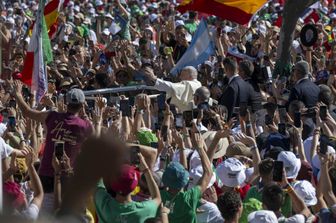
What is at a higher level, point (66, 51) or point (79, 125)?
point (79, 125)

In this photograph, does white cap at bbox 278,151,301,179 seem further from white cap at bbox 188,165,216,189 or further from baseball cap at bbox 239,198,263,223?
baseball cap at bbox 239,198,263,223

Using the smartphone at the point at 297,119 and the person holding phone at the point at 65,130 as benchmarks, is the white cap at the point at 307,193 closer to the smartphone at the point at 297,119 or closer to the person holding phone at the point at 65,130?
the person holding phone at the point at 65,130

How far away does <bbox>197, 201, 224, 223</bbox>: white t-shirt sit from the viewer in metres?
5.16

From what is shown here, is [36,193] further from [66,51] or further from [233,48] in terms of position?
[66,51]

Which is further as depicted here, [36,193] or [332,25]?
[332,25]

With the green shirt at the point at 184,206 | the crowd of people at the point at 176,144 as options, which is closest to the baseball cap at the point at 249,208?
the crowd of people at the point at 176,144

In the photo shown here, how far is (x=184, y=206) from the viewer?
5.11 meters

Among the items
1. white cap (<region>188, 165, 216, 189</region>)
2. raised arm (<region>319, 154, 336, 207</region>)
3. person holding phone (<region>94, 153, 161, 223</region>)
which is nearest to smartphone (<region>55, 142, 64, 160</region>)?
white cap (<region>188, 165, 216, 189</region>)

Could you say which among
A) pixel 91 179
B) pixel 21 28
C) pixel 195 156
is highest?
pixel 91 179

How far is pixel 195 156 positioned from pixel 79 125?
2.72ft

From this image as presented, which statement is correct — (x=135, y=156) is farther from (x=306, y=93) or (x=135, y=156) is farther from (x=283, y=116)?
(x=306, y=93)

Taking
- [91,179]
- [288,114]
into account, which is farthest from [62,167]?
[91,179]

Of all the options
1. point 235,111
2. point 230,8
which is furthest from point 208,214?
point 230,8

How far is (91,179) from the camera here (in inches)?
51.3
